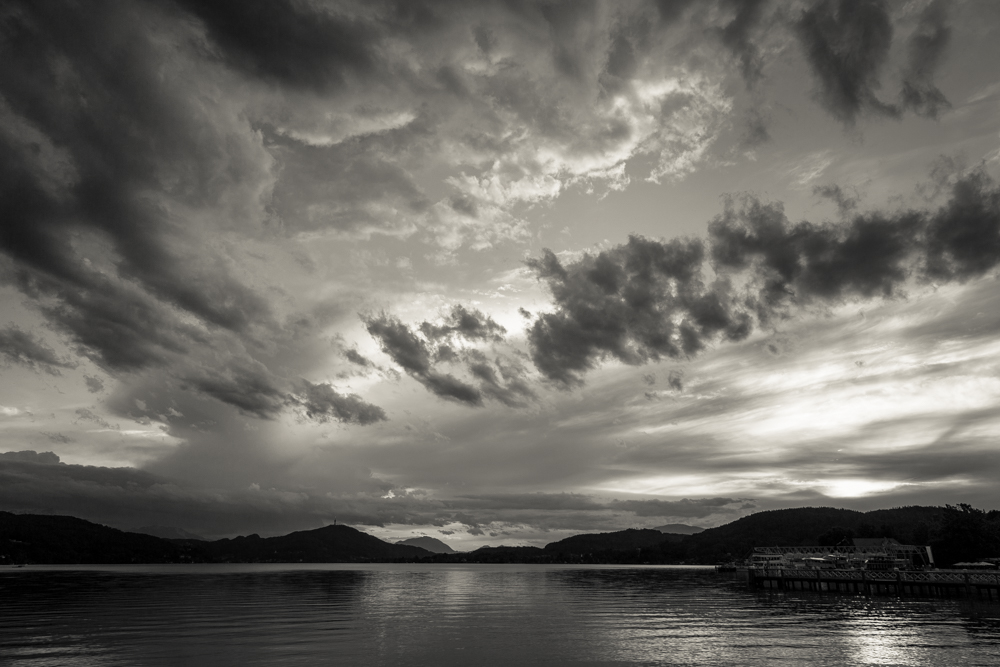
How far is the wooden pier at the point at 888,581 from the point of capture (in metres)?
79.9

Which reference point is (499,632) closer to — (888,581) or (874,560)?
(888,581)

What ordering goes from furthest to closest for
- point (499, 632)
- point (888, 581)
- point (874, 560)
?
point (874, 560) < point (888, 581) < point (499, 632)

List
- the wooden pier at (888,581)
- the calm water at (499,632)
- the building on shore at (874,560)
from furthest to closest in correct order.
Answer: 1. the building on shore at (874,560)
2. the wooden pier at (888,581)
3. the calm water at (499,632)

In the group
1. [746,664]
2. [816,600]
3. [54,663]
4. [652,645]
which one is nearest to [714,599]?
[816,600]

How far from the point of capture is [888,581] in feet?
302

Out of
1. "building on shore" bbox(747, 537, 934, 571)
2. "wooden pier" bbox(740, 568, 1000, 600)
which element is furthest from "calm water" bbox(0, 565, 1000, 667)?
"building on shore" bbox(747, 537, 934, 571)

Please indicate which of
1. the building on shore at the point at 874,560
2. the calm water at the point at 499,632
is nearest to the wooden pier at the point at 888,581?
the building on shore at the point at 874,560

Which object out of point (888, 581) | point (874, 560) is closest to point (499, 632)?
point (888, 581)

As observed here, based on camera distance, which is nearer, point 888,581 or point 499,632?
point 499,632

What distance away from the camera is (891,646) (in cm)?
4525

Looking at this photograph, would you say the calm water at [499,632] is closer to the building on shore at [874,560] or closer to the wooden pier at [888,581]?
the wooden pier at [888,581]

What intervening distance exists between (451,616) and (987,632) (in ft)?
164

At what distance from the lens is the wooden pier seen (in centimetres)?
7994

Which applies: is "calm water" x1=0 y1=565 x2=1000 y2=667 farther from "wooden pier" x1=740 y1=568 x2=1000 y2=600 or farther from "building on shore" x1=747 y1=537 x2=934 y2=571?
"building on shore" x1=747 y1=537 x2=934 y2=571
